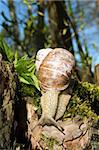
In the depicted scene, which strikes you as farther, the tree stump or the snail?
the snail

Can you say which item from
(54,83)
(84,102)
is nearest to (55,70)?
(54,83)

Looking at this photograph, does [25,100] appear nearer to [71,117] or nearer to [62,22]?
[71,117]

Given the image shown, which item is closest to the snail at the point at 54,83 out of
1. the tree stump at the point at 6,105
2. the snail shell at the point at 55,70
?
the snail shell at the point at 55,70

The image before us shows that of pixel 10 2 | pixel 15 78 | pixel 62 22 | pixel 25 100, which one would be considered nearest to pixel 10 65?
pixel 15 78

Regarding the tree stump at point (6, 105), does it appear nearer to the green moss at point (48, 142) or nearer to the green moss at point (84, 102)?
the green moss at point (48, 142)

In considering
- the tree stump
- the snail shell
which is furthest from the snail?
the tree stump

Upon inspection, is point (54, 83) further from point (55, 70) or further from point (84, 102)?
point (84, 102)

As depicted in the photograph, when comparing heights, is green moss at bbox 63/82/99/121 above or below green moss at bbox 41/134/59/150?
above

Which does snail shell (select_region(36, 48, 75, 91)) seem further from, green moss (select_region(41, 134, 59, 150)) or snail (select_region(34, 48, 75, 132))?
green moss (select_region(41, 134, 59, 150))
